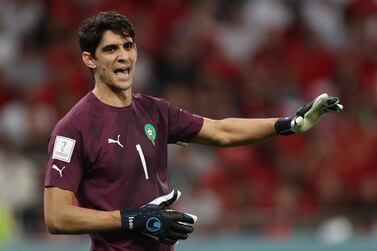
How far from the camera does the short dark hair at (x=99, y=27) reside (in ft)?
14.7

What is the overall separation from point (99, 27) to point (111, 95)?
316 millimetres

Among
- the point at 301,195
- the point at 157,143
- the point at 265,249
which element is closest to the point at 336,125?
the point at 301,195

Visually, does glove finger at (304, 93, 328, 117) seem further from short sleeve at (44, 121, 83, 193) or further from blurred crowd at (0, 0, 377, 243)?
blurred crowd at (0, 0, 377, 243)

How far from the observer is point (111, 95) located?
4.57 meters

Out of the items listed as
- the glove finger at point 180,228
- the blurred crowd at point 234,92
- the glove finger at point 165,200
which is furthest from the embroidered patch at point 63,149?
the blurred crowd at point 234,92

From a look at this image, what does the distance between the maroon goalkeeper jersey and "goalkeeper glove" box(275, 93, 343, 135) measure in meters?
0.66

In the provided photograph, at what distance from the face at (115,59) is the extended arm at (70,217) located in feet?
1.83

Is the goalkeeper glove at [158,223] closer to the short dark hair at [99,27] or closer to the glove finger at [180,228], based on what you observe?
the glove finger at [180,228]

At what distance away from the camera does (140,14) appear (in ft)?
34.0

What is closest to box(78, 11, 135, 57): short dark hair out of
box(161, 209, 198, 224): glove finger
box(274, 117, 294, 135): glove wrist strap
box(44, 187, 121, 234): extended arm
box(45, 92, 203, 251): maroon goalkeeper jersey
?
box(45, 92, 203, 251): maroon goalkeeper jersey

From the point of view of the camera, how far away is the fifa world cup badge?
15.1ft

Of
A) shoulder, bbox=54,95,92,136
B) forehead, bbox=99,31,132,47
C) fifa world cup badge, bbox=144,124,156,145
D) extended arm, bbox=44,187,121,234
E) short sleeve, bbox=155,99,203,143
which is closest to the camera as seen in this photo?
extended arm, bbox=44,187,121,234

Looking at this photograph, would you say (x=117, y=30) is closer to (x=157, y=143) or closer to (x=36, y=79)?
(x=157, y=143)

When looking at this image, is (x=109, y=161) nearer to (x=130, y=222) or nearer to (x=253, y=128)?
(x=130, y=222)
